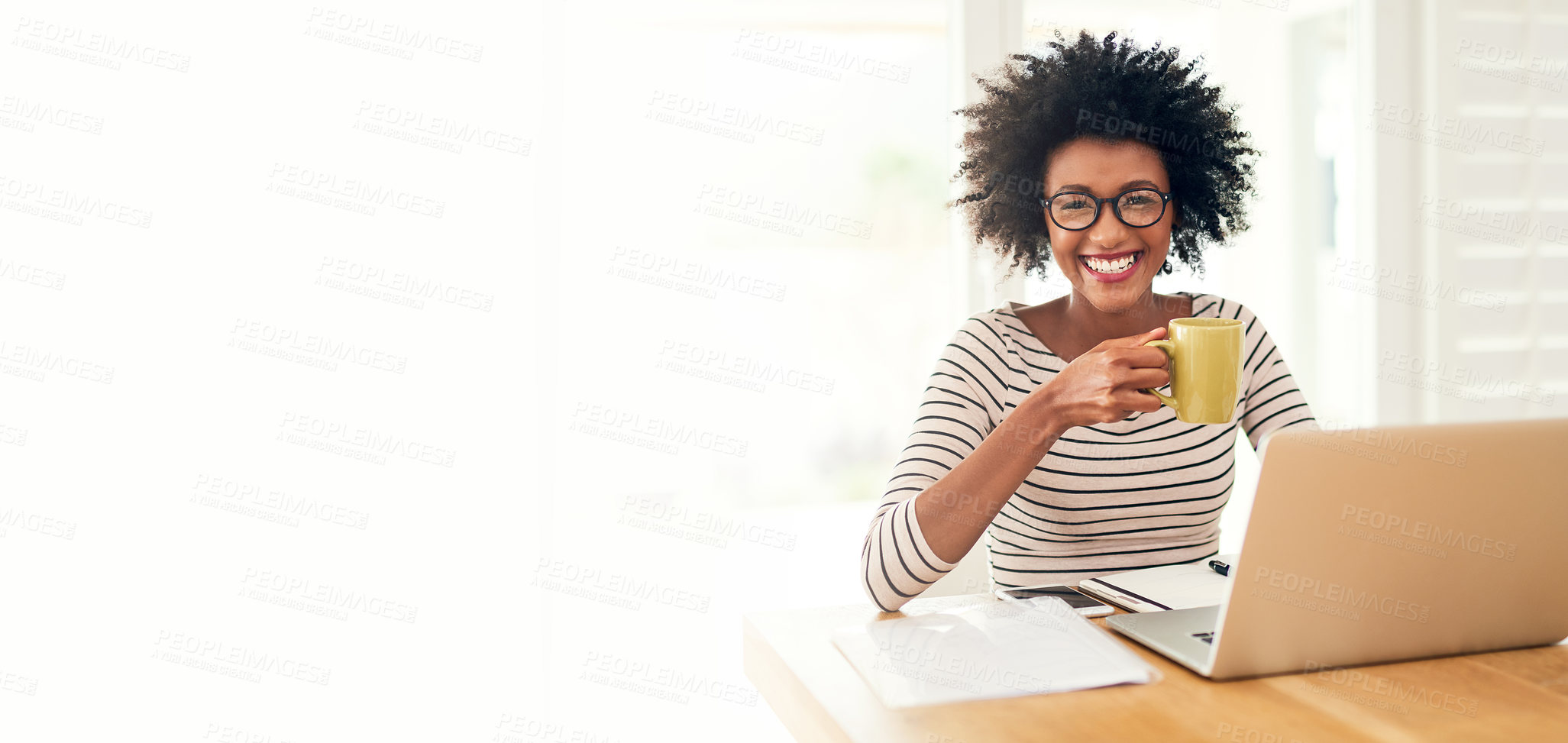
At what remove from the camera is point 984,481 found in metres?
1.20

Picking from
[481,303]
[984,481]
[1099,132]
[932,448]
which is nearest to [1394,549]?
→ [984,481]

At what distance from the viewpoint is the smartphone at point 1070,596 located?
1.04 meters

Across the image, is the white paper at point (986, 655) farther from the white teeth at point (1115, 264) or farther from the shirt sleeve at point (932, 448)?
the white teeth at point (1115, 264)

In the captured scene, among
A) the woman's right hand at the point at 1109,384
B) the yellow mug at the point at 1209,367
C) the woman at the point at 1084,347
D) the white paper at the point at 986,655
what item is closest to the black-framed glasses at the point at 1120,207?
the woman at the point at 1084,347

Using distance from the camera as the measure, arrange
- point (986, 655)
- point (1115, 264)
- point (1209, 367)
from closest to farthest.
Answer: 1. point (986, 655)
2. point (1209, 367)
3. point (1115, 264)

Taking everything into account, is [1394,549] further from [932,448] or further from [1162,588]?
[932,448]

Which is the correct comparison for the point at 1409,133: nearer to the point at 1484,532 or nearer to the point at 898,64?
the point at 898,64

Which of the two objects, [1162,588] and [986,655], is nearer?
[986,655]

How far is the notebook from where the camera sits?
1045 millimetres

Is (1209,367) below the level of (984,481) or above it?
above

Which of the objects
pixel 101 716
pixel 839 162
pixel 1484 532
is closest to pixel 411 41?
pixel 839 162

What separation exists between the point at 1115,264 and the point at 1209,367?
502 millimetres

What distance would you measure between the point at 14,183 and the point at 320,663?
119 centimetres

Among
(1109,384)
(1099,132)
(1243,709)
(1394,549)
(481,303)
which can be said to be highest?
(1099,132)
